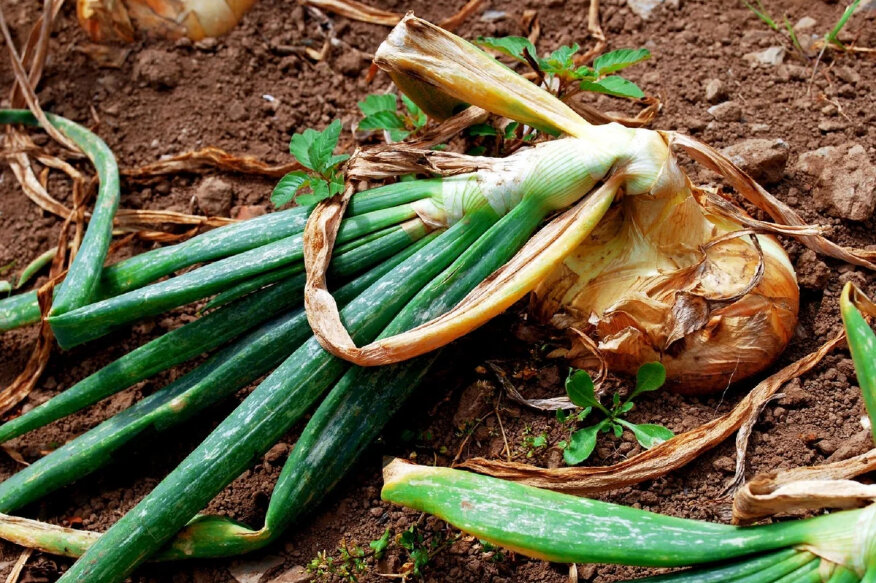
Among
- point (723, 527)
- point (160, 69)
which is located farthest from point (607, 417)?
point (160, 69)

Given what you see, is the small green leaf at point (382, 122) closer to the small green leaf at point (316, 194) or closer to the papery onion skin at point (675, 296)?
the small green leaf at point (316, 194)

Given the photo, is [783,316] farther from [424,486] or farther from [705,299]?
[424,486]

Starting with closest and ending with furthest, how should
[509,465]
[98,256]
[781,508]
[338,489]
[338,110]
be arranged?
[781,508], [509,465], [338,489], [98,256], [338,110]

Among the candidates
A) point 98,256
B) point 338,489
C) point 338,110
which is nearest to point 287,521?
point 338,489

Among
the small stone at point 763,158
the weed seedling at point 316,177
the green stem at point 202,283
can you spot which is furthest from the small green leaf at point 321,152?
the small stone at point 763,158

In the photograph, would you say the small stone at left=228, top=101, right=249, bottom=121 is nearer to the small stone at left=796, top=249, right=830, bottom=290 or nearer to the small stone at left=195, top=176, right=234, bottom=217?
the small stone at left=195, top=176, right=234, bottom=217

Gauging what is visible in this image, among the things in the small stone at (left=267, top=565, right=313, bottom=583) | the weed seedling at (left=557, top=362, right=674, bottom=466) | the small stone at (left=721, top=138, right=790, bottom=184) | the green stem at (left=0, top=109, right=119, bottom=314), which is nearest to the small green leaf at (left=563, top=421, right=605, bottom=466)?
the weed seedling at (left=557, top=362, right=674, bottom=466)
